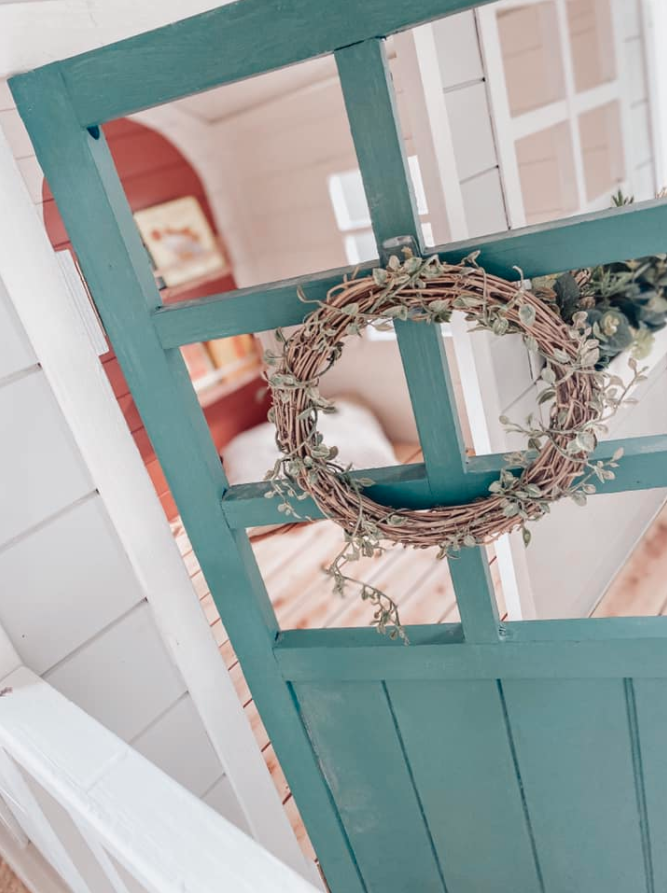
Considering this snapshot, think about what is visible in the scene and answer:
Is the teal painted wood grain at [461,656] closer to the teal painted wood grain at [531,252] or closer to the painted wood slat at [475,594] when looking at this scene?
the painted wood slat at [475,594]

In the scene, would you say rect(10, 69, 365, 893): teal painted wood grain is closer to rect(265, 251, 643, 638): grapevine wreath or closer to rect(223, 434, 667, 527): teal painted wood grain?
rect(223, 434, 667, 527): teal painted wood grain

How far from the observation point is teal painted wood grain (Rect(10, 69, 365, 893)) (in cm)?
98

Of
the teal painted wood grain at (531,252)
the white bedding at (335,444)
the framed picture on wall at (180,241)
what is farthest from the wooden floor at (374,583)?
the teal painted wood grain at (531,252)

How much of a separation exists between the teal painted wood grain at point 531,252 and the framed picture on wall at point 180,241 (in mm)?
2473

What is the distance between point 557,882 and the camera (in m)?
1.28

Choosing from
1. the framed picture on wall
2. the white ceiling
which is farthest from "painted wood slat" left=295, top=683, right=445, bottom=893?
the white ceiling

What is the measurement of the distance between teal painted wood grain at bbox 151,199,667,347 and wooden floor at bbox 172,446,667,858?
1.60 meters

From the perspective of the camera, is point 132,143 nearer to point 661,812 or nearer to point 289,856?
point 289,856

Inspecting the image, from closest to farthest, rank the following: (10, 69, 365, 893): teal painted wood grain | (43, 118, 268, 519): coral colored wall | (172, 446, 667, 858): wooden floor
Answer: (10, 69, 365, 893): teal painted wood grain
(172, 446, 667, 858): wooden floor
(43, 118, 268, 519): coral colored wall

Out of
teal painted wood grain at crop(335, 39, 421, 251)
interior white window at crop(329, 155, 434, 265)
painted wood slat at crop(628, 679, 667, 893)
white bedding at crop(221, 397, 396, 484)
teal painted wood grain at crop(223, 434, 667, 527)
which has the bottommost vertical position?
white bedding at crop(221, 397, 396, 484)

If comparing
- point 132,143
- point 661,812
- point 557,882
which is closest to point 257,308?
point 661,812

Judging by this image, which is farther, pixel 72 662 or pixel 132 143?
pixel 132 143

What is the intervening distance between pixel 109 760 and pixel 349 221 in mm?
3000

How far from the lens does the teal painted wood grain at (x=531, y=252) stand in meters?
0.79
